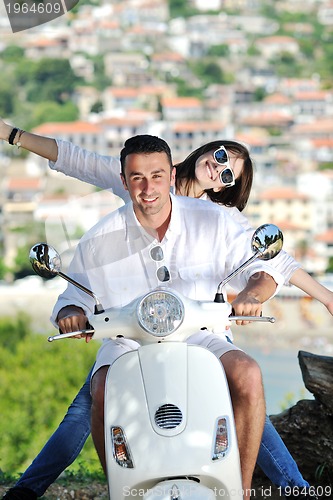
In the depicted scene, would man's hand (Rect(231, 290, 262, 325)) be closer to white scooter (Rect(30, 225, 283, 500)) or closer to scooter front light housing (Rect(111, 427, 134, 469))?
white scooter (Rect(30, 225, 283, 500))

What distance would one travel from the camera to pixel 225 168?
3.29 metres

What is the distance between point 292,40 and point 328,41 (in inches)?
129

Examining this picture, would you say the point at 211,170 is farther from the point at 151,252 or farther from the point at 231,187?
the point at 151,252

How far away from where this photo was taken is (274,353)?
186 ft

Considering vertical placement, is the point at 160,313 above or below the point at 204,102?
below

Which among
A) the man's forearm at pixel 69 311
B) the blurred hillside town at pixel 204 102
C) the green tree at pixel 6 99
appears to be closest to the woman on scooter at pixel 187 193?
the man's forearm at pixel 69 311

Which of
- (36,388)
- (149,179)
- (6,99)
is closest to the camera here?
(149,179)

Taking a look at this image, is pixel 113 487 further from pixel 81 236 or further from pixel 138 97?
pixel 138 97

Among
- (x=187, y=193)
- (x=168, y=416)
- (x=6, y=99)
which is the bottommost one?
(x=168, y=416)

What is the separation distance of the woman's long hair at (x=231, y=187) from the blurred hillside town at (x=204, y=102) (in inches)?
2126

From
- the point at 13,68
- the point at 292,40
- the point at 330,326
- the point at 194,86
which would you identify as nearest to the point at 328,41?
the point at 292,40

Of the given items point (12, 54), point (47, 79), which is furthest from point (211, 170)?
point (12, 54)

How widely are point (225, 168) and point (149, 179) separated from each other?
74 centimetres

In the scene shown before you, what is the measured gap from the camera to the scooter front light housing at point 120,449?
2.27 m
